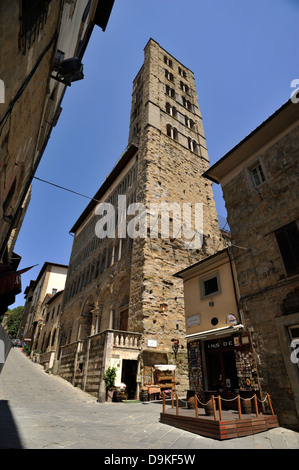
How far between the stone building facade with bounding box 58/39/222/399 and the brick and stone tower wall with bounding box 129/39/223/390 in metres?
0.07

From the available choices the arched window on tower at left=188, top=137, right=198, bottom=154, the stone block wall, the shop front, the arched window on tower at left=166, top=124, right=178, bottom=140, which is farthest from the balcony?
the arched window on tower at left=188, top=137, right=198, bottom=154

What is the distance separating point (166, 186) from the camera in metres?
20.2

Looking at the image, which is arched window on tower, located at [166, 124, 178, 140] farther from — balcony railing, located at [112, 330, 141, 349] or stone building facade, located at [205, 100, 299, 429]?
balcony railing, located at [112, 330, 141, 349]

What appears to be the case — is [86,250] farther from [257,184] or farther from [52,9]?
[52,9]

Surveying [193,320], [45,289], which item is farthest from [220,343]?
[45,289]

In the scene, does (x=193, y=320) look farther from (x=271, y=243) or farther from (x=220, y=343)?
(x=271, y=243)

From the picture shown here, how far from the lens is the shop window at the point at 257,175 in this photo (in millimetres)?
9867

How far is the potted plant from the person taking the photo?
11.0m

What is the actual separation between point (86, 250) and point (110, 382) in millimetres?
20008

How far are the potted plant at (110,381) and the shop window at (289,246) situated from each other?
8570 millimetres

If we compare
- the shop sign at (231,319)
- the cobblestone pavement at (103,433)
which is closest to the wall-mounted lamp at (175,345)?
the cobblestone pavement at (103,433)

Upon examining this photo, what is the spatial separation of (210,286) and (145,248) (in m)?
6.00

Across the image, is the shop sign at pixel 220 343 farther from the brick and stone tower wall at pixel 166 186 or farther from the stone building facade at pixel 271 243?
the brick and stone tower wall at pixel 166 186

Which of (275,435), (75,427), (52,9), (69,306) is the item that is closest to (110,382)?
(75,427)
